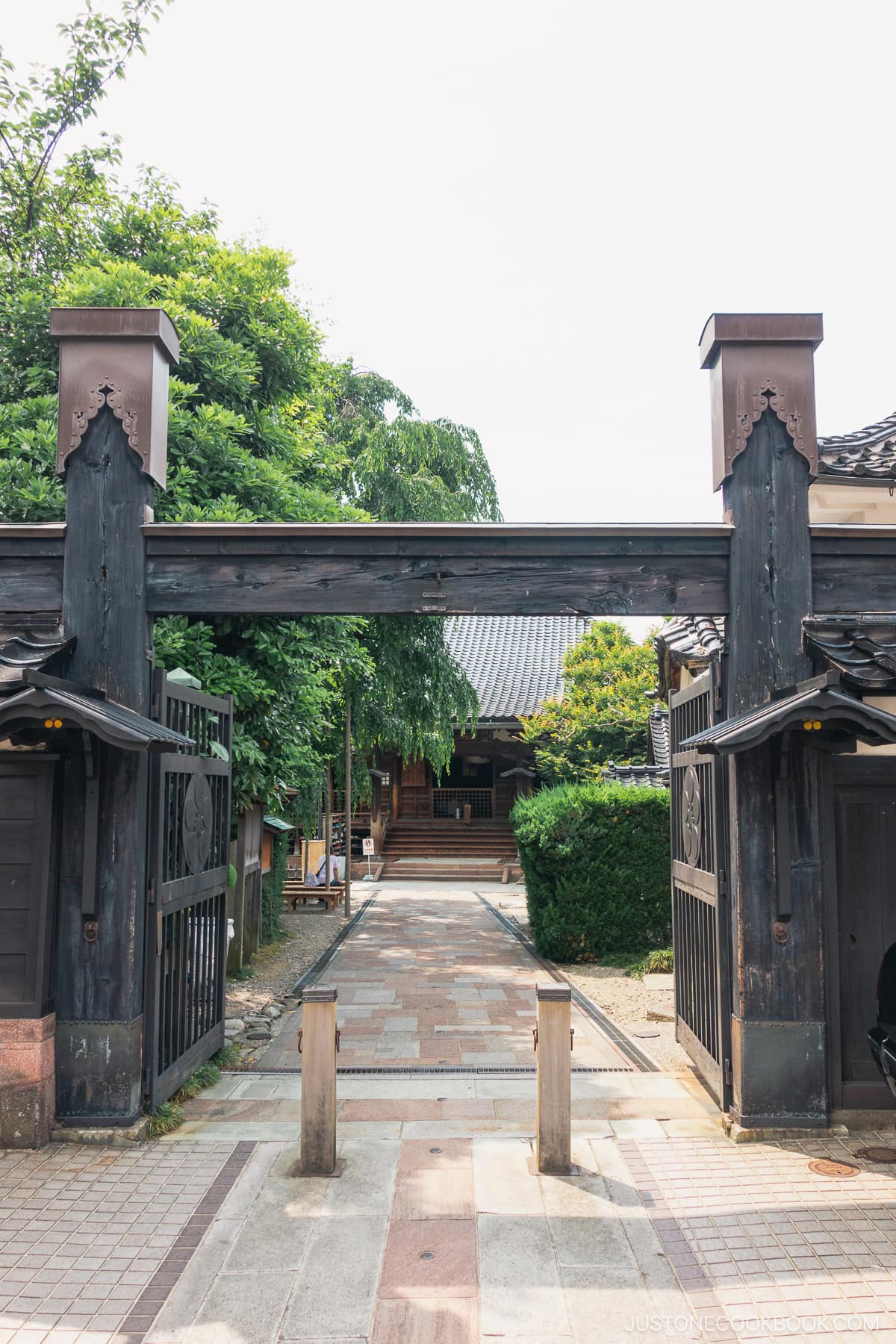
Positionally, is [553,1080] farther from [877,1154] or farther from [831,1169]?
[877,1154]

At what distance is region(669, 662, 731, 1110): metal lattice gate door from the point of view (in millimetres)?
6051

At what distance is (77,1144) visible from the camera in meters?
5.60

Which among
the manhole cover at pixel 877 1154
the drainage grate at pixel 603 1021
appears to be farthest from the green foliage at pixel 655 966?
the manhole cover at pixel 877 1154

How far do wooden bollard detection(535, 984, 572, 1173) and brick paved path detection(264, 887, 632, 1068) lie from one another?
246cm

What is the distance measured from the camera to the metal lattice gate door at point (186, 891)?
598 cm

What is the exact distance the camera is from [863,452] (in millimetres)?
10438

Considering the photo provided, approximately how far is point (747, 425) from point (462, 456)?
10997mm

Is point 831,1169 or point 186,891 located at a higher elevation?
point 186,891

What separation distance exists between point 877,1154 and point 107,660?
5286 millimetres

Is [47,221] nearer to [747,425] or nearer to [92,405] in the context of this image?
[92,405]

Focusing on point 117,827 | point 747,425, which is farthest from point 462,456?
point 117,827

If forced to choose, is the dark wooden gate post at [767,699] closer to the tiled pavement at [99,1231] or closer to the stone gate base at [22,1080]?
the tiled pavement at [99,1231]

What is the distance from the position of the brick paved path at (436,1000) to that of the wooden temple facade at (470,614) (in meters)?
2.12

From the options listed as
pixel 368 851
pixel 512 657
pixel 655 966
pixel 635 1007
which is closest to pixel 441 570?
pixel 635 1007
